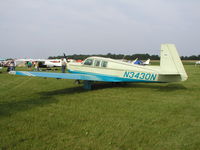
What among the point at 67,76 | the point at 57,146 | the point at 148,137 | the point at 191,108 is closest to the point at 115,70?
the point at 67,76

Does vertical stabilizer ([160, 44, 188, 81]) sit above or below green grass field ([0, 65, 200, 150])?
above

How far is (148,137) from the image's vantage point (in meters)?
3.29

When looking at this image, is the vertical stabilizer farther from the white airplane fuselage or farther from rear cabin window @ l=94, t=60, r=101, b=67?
rear cabin window @ l=94, t=60, r=101, b=67

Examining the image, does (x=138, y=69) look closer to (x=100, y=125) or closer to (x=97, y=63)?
(x=97, y=63)

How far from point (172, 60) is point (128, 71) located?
6.50ft

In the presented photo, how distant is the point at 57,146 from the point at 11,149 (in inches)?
29.4

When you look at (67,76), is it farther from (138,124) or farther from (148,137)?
(148,137)

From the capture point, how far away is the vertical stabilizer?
6.90 metres

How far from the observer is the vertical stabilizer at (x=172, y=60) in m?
6.90

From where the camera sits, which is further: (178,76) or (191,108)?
(178,76)

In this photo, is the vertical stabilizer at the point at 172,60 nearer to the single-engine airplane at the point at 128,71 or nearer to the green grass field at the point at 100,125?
the single-engine airplane at the point at 128,71

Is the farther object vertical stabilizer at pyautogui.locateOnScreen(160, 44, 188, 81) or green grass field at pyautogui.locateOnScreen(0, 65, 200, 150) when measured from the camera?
Result: vertical stabilizer at pyautogui.locateOnScreen(160, 44, 188, 81)

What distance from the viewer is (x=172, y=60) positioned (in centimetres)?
694

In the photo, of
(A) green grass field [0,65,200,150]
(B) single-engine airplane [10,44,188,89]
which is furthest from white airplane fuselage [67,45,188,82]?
(A) green grass field [0,65,200,150]
